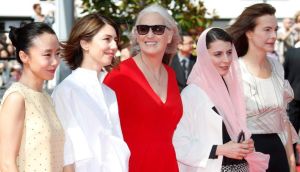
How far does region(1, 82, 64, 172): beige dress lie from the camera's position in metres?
3.52

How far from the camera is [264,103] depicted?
16.1 ft

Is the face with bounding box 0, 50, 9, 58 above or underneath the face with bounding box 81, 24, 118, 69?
underneath

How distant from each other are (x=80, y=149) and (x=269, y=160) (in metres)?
1.71

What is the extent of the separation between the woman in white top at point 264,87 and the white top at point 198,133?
52 centimetres

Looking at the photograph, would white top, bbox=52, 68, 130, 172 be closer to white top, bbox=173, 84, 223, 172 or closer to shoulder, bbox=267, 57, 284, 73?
white top, bbox=173, 84, 223, 172

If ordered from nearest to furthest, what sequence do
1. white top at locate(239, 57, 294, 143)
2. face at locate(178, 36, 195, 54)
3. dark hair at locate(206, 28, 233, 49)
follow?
dark hair at locate(206, 28, 233, 49), white top at locate(239, 57, 294, 143), face at locate(178, 36, 195, 54)

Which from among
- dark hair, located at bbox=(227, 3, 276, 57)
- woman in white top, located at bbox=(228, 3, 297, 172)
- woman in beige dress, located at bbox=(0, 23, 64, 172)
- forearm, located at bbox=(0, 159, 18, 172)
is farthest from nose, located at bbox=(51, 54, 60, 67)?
dark hair, located at bbox=(227, 3, 276, 57)

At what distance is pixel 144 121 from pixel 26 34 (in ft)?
3.50

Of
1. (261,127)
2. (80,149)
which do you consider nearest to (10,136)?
(80,149)

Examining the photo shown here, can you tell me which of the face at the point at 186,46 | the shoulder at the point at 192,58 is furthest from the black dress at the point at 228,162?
the face at the point at 186,46

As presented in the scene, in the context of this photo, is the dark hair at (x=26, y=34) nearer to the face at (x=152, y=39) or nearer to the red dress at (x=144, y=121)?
the red dress at (x=144, y=121)

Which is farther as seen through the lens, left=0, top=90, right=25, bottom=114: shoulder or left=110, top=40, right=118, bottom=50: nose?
left=110, top=40, right=118, bottom=50: nose

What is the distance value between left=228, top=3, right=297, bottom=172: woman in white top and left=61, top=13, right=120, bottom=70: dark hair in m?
1.37

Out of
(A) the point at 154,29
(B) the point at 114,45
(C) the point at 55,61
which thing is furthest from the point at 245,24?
(C) the point at 55,61
